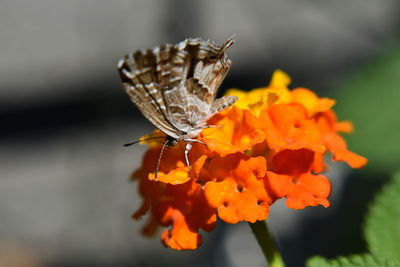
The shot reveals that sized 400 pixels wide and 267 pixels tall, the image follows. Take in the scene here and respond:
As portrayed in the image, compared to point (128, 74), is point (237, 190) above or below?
below

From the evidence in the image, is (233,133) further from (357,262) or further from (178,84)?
(357,262)

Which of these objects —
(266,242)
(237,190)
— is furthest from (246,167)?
(266,242)

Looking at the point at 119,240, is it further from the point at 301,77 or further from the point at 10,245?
the point at 301,77

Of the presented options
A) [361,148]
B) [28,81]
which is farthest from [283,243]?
[28,81]

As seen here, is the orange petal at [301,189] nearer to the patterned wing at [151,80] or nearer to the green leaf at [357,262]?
the green leaf at [357,262]

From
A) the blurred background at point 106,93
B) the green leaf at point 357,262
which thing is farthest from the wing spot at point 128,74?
the blurred background at point 106,93

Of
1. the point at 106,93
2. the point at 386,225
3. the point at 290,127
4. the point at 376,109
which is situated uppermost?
the point at 290,127
